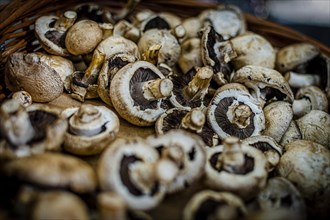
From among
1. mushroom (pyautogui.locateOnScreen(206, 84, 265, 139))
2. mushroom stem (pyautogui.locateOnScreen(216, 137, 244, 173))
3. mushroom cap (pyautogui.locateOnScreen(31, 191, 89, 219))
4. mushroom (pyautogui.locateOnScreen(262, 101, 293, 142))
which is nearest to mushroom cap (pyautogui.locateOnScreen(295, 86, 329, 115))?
mushroom (pyautogui.locateOnScreen(262, 101, 293, 142))

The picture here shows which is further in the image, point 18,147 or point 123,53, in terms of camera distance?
point 123,53

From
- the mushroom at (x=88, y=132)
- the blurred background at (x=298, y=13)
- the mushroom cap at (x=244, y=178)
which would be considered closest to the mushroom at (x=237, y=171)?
the mushroom cap at (x=244, y=178)

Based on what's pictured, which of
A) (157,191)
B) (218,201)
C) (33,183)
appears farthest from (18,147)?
(218,201)

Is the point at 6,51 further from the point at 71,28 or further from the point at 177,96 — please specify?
the point at 177,96

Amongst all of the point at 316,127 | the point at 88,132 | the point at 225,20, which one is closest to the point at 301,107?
the point at 316,127

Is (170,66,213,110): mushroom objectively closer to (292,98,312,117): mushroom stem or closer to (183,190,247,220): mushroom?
(292,98,312,117): mushroom stem

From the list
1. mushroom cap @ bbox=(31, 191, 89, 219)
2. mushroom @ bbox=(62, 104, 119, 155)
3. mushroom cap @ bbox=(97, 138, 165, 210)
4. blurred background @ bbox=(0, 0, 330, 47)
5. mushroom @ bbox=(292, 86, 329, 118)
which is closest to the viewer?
mushroom cap @ bbox=(31, 191, 89, 219)

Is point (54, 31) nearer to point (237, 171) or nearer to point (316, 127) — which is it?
point (237, 171)
